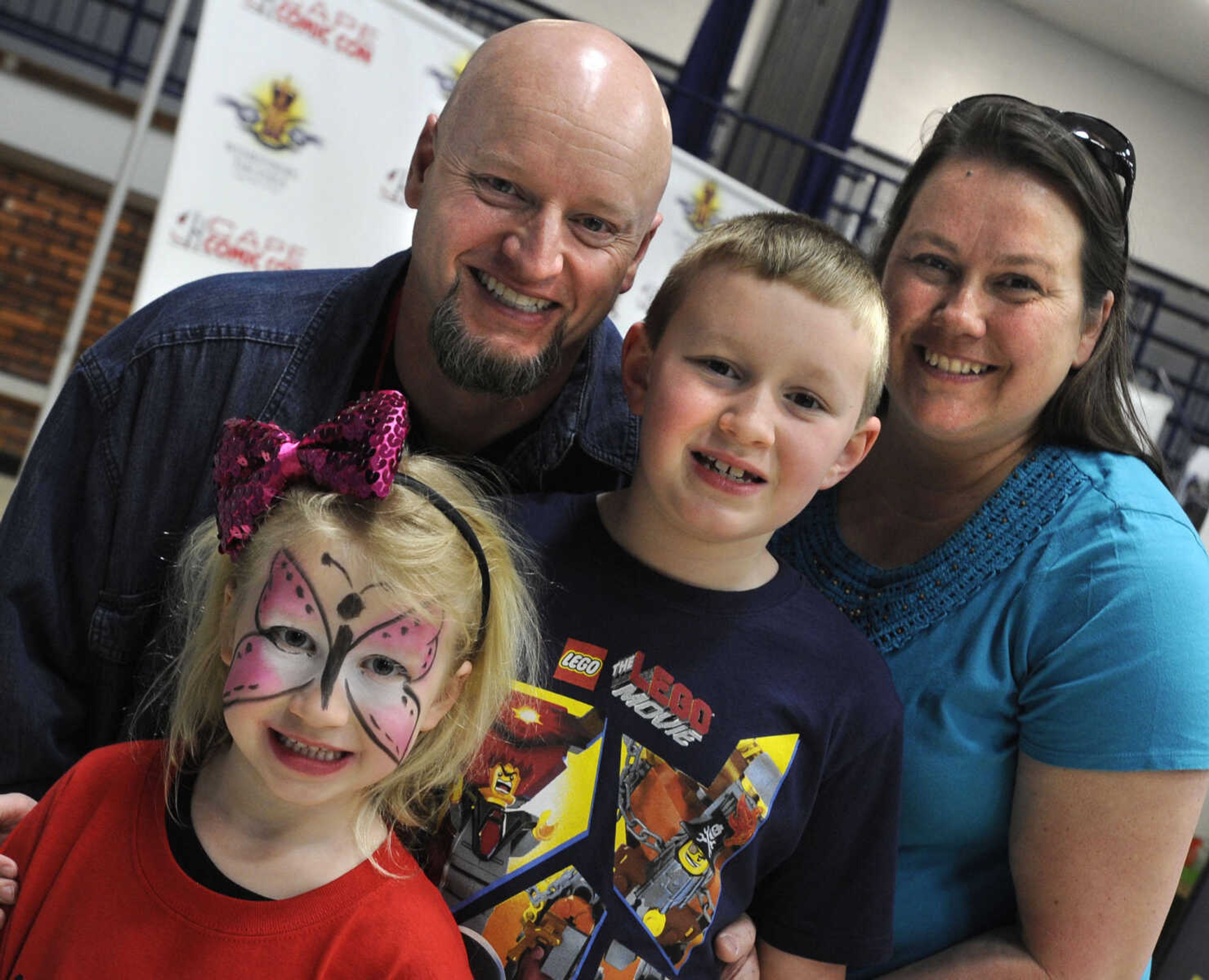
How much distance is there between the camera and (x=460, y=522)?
1.13m

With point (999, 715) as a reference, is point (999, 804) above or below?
below

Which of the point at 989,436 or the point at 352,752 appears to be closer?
the point at 352,752

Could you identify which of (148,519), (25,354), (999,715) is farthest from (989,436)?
(25,354)

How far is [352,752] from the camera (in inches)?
42.8

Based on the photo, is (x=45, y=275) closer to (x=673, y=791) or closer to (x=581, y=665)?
Result: (x=581, y=665)

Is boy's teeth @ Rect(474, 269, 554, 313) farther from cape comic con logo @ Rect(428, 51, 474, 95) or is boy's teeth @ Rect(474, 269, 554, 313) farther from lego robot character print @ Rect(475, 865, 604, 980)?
cape comic con logo @ Rect(428, 51, 474, 95)

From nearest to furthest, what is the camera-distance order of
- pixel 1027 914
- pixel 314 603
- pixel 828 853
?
pixel 314 603 → pixel 828 853 → pixel 1027 914

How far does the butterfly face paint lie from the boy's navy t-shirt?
22cm

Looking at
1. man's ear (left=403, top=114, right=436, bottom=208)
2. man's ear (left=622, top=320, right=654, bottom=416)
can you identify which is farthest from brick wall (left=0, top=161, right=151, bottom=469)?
man's ear (left=622, top=320, right=654, bottom=416)

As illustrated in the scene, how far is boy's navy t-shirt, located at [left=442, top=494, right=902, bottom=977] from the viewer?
4.02 feet

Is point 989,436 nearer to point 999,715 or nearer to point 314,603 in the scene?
point 999,715

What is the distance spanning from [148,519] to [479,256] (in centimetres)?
56

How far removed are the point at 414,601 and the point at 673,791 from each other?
380 millimetres

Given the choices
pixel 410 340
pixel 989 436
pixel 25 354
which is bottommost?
pixel 25 354
